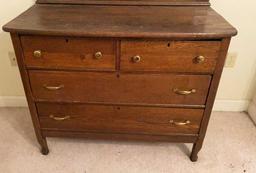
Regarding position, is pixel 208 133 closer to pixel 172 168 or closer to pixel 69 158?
pixel 172 168

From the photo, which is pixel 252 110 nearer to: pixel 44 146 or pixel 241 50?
pixel 241 50

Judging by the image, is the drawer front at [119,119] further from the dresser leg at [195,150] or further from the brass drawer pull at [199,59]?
the brass drawer pull at [199,59]

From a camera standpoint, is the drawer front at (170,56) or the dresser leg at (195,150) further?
the dresser leg at (195,150)

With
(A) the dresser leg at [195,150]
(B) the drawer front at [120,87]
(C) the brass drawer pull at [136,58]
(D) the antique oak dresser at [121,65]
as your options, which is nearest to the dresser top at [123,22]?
(D) the antique oak dresser at [121,65]

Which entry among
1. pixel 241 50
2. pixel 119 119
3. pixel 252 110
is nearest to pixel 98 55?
pixel 119 119

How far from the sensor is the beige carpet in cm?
136

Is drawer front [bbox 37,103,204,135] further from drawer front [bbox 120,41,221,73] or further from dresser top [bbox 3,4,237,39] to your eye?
dresser top [bbox 3,4,237,39]

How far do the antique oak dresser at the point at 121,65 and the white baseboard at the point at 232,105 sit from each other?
1.93 ft

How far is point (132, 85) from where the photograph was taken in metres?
1.12

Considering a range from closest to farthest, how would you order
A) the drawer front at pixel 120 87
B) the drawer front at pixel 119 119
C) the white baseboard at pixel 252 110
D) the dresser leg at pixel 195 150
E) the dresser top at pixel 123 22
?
the dresser top at pixel 123 22 → the drawer front at pixel 120 87 → the drawer front at pixel 119 119 → the dresser leg at pixel 195 150 → the white baseboard at pixel 252 110

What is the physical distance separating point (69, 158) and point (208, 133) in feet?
3.13

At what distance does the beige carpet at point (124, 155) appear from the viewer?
4.47ft

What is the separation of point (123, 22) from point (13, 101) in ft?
4.02

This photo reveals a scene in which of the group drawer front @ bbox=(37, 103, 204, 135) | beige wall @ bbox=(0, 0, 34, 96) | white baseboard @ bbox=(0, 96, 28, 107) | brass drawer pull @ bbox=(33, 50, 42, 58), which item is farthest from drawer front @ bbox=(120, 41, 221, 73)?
white baseboard @ bbox=(0, 96, 28, 107)
